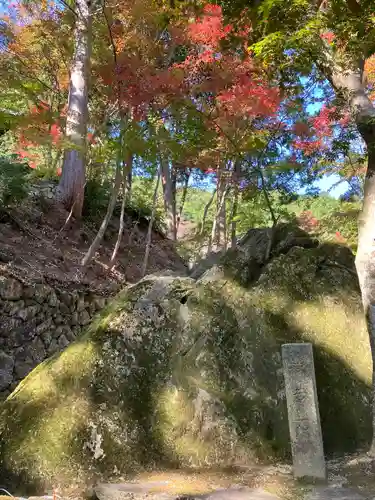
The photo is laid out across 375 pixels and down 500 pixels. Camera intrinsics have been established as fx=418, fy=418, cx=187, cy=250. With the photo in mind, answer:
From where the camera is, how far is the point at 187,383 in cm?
433

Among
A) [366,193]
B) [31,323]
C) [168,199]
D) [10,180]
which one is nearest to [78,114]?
[10,180]

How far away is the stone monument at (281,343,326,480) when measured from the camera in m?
3.53

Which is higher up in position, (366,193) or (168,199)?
(168,199)

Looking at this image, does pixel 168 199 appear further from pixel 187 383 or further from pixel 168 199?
pixel 187 383

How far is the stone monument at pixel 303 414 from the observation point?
3.53 meters

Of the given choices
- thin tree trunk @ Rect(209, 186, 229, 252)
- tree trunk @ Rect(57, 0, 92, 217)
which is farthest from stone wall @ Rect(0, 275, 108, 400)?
thin tree trunk @ Rect(209, 186, 229, 252)

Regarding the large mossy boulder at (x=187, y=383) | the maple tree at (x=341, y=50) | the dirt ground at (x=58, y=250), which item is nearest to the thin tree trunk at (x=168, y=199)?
the dirt ground at (x=58, y=250)

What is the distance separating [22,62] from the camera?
10.9 metres

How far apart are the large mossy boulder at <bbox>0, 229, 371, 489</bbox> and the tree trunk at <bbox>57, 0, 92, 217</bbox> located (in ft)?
19.5

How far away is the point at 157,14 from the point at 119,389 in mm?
8810

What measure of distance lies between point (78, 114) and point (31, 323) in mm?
5340

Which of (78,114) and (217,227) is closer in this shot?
(78,114)

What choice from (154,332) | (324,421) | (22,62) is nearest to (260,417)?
(324,421)

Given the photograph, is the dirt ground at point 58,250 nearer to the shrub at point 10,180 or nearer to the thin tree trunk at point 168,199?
the shrub at point 10,180
